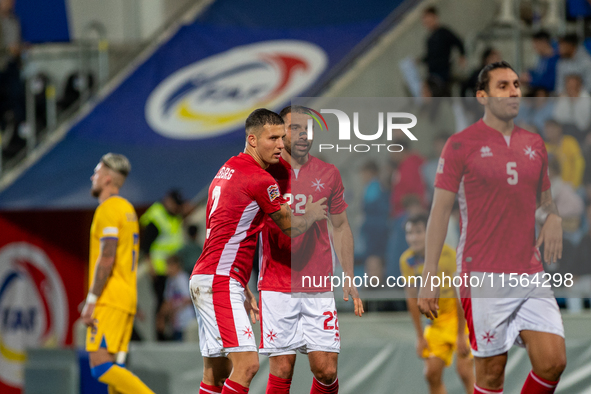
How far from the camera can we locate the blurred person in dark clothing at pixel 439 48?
11.5 metres

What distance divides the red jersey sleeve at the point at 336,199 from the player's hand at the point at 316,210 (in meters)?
0.21

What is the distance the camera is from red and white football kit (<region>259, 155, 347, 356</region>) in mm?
5863

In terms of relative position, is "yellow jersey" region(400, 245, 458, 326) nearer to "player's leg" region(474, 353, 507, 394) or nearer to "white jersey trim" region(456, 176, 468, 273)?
"white jersey trim" region(456, 176, 468, 273)

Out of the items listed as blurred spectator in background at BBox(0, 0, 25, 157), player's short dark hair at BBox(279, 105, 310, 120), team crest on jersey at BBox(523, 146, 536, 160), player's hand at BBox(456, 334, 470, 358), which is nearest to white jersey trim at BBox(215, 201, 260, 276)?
player's short dark hair at BBox(279, 105, 310, 120)

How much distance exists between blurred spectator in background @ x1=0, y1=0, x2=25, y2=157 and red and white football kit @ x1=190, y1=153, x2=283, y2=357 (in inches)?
374

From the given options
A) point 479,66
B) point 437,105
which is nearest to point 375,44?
point 479,66

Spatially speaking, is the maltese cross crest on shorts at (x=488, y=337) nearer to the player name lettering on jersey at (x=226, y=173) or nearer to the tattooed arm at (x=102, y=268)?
the player name lettering on jersey at (x=226, y=173)

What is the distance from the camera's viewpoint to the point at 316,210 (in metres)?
5.78

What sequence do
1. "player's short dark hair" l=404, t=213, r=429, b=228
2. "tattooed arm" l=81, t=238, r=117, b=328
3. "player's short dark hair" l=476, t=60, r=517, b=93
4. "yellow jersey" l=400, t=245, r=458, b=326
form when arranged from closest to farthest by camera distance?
"player's short dark hair" l=476, t=60, r=517, b=93 < "player's short dark hair" l=404, t=213, r=429, b=228 < "yellow jersey" l=400, t=245, r=458, b=326 < "tattooed arm" l=81, t=238, r=117, b=328

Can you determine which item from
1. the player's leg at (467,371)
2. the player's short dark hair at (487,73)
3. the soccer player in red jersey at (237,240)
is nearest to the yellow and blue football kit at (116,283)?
the soccer player in red jersey at (237,240)

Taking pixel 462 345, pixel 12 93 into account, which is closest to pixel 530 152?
pixel 462 345

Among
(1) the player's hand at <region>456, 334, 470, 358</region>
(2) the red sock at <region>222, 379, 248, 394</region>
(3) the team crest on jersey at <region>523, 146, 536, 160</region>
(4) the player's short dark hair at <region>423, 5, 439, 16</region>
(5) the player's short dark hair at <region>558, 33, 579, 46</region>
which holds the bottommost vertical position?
(2) the red sock at <region>222, 379, 248, 394</region>

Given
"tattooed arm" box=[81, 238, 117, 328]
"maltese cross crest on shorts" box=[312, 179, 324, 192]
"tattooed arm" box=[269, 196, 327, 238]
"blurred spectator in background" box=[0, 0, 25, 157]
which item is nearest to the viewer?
"tattooed arm" box=[269, 196, 327, 238]

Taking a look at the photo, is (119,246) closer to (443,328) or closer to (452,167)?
(443,328)
